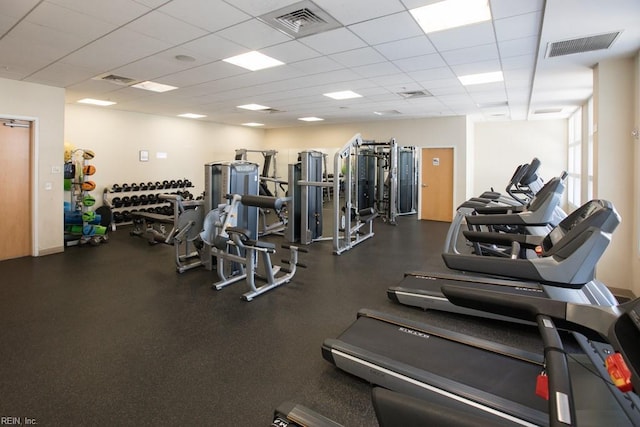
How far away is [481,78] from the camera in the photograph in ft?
16.6

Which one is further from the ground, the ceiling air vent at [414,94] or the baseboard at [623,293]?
the ceiling air vent at [414,94]

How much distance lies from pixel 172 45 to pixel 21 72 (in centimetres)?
260

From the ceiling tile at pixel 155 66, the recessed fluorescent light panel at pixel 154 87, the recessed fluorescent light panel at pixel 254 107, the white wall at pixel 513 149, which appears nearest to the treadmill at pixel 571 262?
the ceiling tile at pixel 155 66

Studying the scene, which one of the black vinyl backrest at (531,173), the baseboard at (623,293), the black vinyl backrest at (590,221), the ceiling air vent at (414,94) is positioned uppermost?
the ceiling air vent at (414,94)

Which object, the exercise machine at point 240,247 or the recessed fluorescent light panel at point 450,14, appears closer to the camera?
the recessed fluorescent light panel at point 450,14

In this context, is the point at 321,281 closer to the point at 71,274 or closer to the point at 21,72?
the point at 71,274

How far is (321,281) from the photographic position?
13.8ft

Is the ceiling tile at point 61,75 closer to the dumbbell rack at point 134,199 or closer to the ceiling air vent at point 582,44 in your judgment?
the dumbbell rack at point 134,199

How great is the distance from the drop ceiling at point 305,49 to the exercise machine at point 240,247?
169 centimetres

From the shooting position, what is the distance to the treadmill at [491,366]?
3.41ft

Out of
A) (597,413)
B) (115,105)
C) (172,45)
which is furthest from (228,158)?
(597,413)

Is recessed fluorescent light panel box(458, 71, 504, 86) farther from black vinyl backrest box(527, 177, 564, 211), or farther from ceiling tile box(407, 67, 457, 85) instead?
black vinyl backrest box(527, 177, 564, 211)

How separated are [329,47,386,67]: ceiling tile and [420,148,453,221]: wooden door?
5218mm

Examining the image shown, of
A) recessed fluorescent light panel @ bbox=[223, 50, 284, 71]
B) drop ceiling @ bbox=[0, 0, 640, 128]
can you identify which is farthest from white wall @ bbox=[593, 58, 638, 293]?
recessed fluorescent light panel @ bbox=[223, 50, 284, 71]
